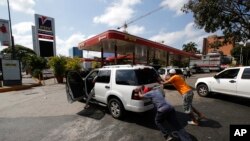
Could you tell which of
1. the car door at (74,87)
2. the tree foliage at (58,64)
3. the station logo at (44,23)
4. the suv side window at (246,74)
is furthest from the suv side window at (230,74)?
the station logo at (44,23)

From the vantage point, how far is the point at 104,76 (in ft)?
21.4

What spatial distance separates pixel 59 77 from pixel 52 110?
12.0 meters

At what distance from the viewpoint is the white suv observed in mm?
5260

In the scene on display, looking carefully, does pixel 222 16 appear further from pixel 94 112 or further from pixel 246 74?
pixel 94 112

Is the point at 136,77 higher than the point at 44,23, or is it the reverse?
the point at 44,23

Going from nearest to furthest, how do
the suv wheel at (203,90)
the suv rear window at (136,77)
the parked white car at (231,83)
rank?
the suv rear window at (136,77), the parked white car at (231,83), the suv wheel at (203,90)

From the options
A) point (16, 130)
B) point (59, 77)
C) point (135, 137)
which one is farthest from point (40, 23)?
point (135, 137)

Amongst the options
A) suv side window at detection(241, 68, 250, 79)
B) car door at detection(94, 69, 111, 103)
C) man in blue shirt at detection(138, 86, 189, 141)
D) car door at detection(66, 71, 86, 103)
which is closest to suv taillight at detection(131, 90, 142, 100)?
man in blue shirt at detection(138, 86, 189, 141)

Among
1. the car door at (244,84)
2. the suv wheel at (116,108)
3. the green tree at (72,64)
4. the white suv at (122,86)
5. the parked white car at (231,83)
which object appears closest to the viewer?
the white suv at (122,86)

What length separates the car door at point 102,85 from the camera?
20.6 feet

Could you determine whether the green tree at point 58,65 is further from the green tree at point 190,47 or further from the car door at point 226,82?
the green tree at point 190,47

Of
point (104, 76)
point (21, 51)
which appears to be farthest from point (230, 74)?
point (21, 51)

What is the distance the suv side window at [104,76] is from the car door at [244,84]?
5.90 m

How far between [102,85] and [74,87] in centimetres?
158
